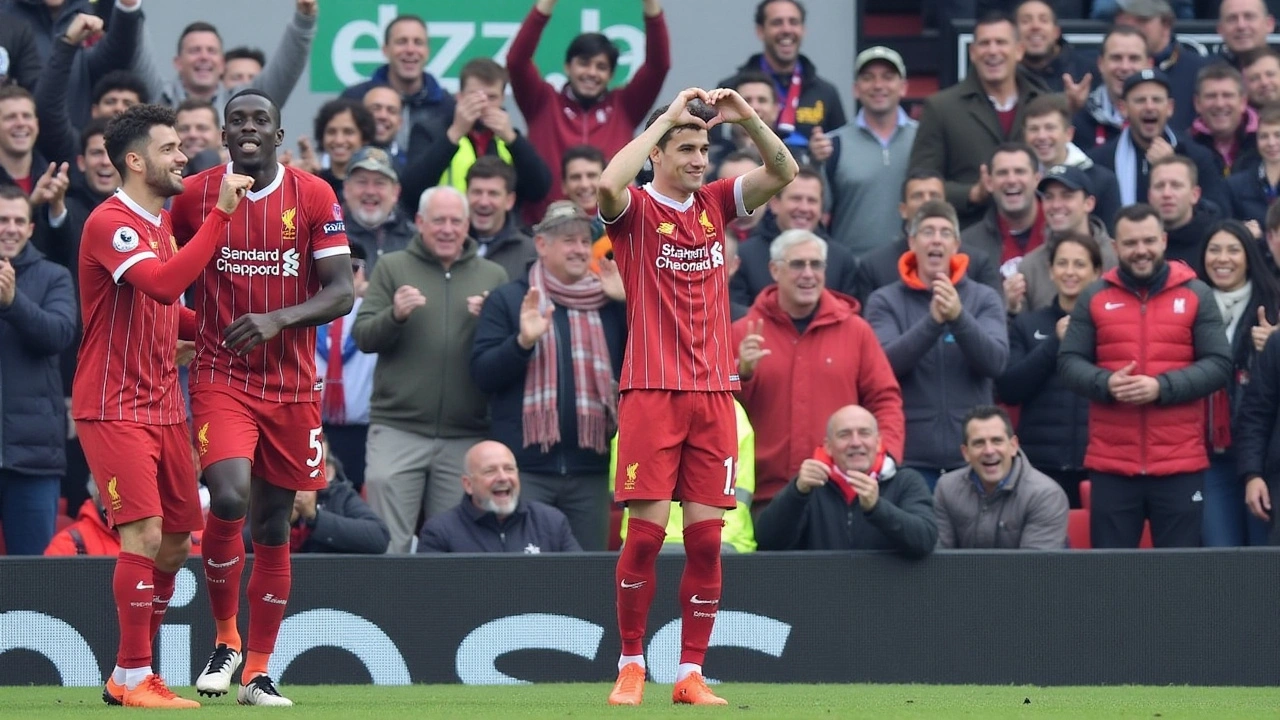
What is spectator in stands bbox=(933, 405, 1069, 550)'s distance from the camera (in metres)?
10.3

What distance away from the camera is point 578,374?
1070 centimetres

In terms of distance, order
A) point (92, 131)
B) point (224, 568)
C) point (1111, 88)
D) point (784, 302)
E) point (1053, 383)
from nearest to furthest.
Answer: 1. point (224, 568)
2. point (784, 302)
3. point (1053, 383)
4. point (92, 131)
5. point (1111, 88)

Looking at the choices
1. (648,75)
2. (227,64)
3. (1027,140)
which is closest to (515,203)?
(648,75)

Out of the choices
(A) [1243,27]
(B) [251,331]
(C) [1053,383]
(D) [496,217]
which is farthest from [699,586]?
(A) [1243,27]

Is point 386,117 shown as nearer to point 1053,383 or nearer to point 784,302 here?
point 784,302

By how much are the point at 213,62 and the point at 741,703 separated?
6.47m

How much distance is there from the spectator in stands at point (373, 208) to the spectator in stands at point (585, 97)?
1038 mm

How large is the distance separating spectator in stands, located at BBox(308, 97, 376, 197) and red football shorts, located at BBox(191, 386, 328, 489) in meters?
4.49

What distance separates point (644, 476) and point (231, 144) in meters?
2.02

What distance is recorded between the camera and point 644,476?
25.1 ft

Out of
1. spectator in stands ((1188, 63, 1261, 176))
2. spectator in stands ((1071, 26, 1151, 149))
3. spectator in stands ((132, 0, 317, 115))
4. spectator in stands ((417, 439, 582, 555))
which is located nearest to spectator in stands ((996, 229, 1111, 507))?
spectator in stands ((1188, 63, 1261, 176))

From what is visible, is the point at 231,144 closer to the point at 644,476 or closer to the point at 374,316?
the point at 644,476

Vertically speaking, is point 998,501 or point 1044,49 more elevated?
point 1044,49

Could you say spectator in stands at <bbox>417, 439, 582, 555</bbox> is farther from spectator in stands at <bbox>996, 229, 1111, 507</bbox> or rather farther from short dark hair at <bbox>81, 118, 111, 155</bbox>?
short dark hair at <bbox>81, 118, 111, 155</bbox>
